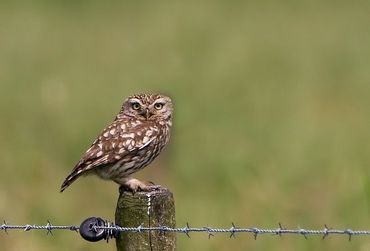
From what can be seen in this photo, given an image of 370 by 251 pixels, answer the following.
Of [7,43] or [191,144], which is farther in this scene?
[7,43]

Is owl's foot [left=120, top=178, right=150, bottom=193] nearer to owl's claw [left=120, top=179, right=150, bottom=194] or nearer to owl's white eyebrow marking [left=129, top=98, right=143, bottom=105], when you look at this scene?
owl's claw [left=120, top=179, right=150, bottom=194]

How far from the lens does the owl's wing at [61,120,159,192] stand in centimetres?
664

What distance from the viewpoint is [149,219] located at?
5293mm

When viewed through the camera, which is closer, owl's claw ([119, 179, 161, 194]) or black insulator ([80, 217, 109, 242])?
black insulator ([80, 217, 109, 242])

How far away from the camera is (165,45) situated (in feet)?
58.0

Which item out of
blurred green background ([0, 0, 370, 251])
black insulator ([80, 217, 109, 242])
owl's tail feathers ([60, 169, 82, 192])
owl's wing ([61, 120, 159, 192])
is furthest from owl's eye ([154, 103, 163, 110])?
black insulator ([80, 217, 109, 242])

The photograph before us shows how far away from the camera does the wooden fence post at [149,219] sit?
5.30 meters

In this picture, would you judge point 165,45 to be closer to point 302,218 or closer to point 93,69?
point 93,69

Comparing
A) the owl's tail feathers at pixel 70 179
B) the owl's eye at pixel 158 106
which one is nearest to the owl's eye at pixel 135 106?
the owl's eye at pixel 158 106

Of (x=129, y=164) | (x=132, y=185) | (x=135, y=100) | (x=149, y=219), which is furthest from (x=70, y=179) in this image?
(x=149, y=219)

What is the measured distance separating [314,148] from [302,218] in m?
2.62

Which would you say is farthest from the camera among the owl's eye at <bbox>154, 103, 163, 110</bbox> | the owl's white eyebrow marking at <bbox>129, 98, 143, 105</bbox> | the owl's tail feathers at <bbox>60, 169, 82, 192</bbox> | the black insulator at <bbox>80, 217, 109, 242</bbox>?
the owl's eye at <bbox>154, 103, 163, 110</bbox>

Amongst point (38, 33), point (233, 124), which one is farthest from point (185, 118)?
point (38, 33)

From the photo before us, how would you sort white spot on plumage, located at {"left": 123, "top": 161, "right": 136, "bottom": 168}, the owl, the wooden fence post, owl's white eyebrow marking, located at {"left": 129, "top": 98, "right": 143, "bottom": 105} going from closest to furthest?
the wooden fence post → the owl → white spot on plumage, located at {"left": 123, "top": 161, "right": 136, "bottom": 168} → owl's white eyebrow marking, located at {"left": 129, "top": 98, "right": 143, "bottom": 105}
